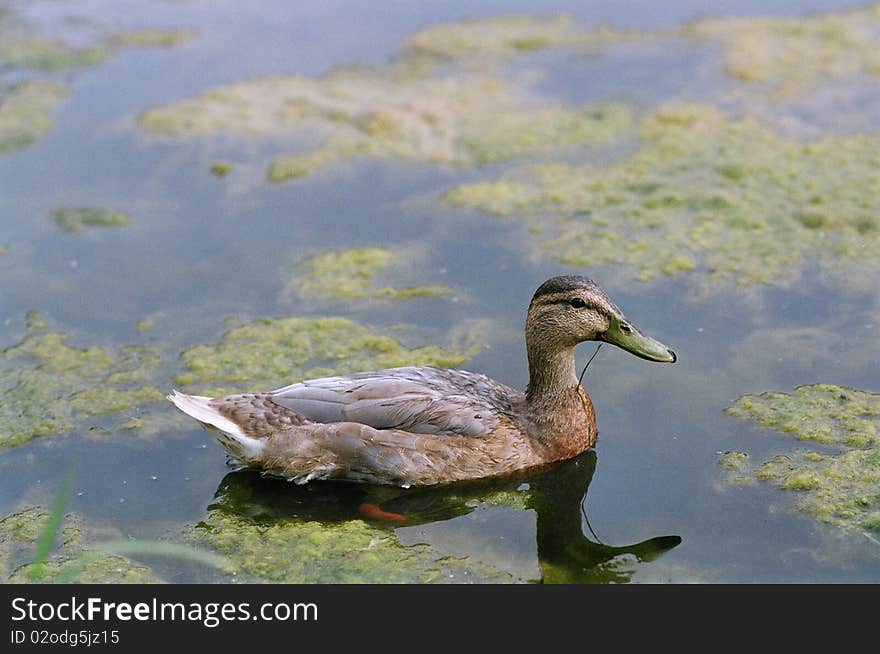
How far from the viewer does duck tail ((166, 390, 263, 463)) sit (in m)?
5.85

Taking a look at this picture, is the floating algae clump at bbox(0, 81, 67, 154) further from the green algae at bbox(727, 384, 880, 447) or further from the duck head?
the green algae at bbox(727, 384, 880, 447)

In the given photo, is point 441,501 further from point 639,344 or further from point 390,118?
point 390,118

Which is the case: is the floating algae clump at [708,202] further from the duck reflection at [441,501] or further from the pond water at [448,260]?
the duck reflection at [441,501]

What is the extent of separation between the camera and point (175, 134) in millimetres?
10164

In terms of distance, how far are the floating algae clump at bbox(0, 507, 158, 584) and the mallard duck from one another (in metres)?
0.80

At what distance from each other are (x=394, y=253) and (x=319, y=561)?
3.31 metres

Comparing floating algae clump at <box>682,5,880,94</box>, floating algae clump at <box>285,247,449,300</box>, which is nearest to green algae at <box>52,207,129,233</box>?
floating algae clump at <box>285,247,449,300</box>

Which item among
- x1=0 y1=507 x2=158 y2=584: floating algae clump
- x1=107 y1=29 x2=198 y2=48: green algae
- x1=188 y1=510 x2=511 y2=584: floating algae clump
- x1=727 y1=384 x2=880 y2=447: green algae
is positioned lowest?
x1=0 y1=507 x2=158 y2=584: floating algae clump

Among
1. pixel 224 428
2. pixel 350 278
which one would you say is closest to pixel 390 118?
pixel 350 278

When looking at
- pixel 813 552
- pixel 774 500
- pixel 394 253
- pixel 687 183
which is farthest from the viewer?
pixel 687 183

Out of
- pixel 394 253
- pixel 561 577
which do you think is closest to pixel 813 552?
pixel 561 577

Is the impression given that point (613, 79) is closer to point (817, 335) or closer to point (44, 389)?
point (817, 335)

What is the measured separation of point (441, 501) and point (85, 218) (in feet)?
14.5

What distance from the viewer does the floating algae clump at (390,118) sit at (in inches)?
384
